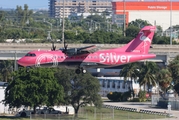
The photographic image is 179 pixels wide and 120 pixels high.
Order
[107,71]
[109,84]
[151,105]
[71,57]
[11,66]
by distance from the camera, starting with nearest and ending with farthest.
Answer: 1. [71,57]
2. [151,105]
3. [109,84]
4. [11,66]
5. [107,71]

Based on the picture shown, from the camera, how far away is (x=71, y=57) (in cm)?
7700

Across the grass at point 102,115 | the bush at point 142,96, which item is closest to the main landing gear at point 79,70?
the grass at point 102,115

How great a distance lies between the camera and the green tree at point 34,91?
10256 cm

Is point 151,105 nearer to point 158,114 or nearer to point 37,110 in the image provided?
point 158,114

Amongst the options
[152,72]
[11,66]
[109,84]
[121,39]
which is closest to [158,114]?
[152,72]

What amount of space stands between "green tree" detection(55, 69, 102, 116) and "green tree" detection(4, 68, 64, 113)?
10.1ft

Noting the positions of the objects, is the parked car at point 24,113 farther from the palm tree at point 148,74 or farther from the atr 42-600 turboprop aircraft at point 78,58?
the palm tree at point 148,74

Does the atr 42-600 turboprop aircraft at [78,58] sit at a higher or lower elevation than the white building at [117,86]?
higher

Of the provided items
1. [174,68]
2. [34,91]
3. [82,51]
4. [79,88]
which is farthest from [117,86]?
[82,51]

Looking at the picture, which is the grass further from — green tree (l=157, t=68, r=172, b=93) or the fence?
green tree (l=157, t=68, r=172, b=93)

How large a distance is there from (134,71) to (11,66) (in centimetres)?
5021

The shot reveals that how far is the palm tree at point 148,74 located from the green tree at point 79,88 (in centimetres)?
2199

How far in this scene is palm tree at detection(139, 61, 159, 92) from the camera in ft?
425

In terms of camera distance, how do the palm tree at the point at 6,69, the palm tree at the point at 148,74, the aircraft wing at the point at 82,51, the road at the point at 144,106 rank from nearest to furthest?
the aircraft wing at the point at 82,51 < the road at the point at 144,106 < the palm tree at the point at 148,74 < the palm tree at the point at 6,69
